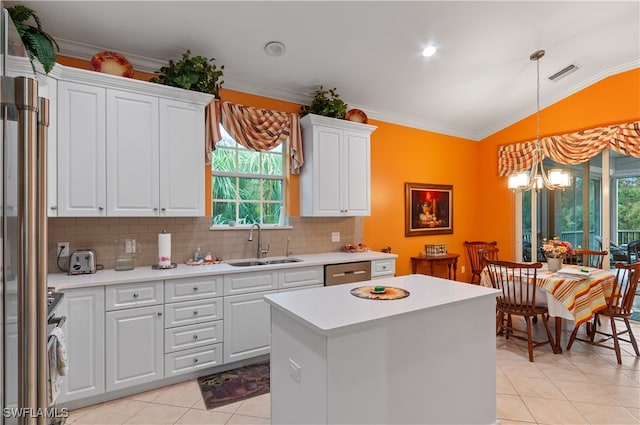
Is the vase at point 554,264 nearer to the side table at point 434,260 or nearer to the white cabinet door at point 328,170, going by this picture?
the side table at point 434,260

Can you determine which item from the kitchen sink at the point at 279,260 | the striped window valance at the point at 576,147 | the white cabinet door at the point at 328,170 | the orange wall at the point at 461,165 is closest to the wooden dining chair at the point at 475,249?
the orange wall at the point at 461,165

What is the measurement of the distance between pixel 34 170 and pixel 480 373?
234 centimetres

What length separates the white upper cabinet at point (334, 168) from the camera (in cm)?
390

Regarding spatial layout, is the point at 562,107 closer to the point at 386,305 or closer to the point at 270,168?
the point at 270,168

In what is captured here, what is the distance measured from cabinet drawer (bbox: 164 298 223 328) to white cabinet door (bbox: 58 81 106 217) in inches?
37.3

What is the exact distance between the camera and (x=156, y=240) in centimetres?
324

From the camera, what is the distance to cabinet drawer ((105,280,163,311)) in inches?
99.5

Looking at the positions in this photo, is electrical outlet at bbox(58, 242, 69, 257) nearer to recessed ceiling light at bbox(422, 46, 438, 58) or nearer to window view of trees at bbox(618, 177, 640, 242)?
recessed ceiling light at bbox(422, 46, 438, 58)

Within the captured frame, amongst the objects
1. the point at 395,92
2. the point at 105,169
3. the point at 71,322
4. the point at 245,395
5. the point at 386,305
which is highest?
the point at 395,92

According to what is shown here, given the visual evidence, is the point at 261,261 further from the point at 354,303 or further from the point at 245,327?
the point at 354,303

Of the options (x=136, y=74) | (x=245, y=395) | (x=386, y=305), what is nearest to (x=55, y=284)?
(x=245, y=395)

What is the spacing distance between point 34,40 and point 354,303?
259 cm

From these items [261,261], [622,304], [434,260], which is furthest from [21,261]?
[434,260]

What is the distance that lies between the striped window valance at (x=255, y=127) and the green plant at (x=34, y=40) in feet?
4.36
